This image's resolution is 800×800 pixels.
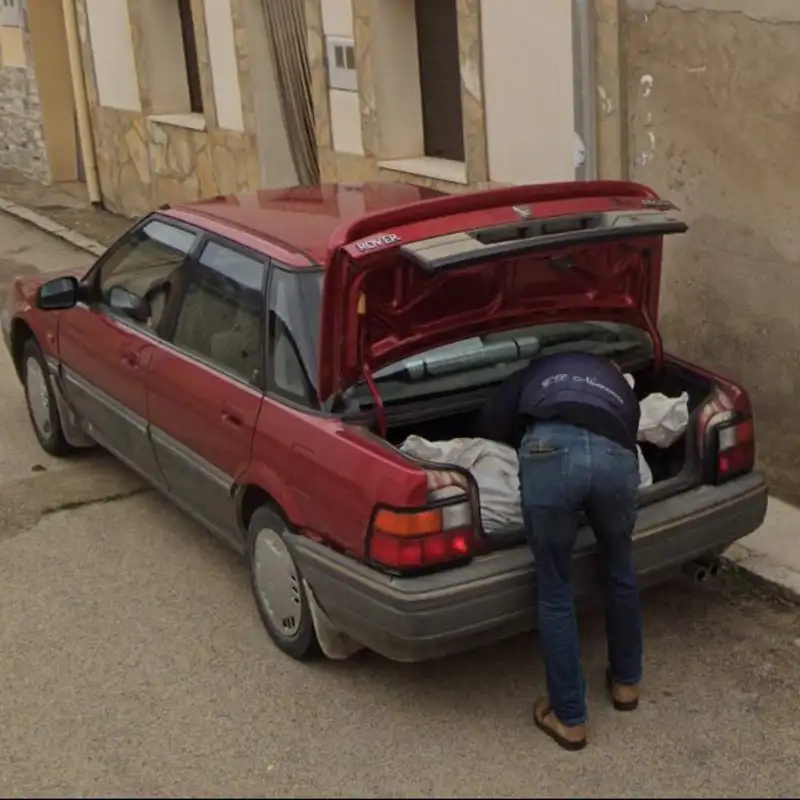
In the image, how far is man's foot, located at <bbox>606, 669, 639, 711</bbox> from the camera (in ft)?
14.8

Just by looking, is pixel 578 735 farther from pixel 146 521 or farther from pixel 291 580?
pixel 146 521

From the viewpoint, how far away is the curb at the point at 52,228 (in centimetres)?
1312

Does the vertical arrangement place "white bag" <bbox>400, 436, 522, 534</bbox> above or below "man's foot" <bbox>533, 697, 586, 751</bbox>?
above

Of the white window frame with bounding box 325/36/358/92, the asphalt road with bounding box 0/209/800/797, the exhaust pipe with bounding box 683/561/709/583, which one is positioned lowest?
the asphalt road with bounding box 0/209/800/797

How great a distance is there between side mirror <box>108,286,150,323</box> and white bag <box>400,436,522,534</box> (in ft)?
6.33

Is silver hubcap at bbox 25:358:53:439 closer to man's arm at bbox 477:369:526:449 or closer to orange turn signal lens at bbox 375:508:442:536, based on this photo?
man's arm at bbox 477:369:526:449

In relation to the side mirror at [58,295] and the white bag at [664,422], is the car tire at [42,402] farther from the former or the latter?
the white bag at [664,422]

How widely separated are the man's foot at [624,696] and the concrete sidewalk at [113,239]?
1.11 meters

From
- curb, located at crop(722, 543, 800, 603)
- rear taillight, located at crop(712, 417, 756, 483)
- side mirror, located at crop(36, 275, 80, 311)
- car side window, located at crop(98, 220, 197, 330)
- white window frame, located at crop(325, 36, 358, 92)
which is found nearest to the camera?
rear taillight, located at crop(712, 417, 756, 483)

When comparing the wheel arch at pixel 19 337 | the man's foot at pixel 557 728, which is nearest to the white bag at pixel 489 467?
the man's foot at pixel 557 728

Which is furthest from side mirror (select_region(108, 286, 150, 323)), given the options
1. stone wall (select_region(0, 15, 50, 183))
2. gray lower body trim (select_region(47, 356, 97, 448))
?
stone wall (select_region(0, 15, 50, 183))

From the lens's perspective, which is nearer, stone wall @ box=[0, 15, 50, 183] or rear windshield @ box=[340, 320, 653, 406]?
rear windshield @ box=[340, 320, 653, 406]

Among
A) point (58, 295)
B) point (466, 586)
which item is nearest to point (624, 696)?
point (466, 586)

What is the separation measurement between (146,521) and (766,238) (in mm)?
3325
